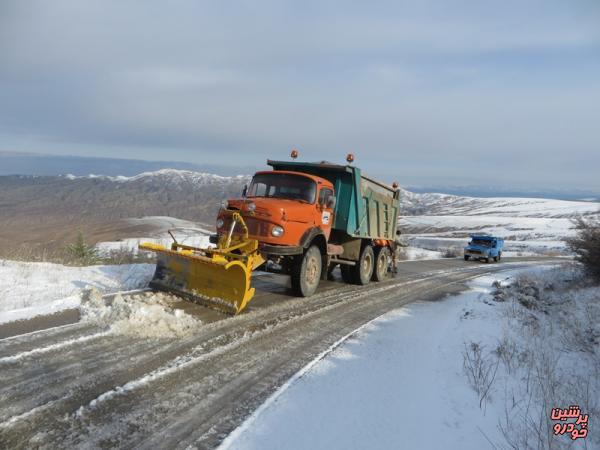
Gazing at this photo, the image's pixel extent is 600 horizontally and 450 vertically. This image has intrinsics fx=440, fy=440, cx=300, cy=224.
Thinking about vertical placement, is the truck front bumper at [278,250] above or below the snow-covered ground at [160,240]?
above

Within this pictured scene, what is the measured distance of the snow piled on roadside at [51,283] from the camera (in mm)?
6422

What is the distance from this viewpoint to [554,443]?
12.7 feet

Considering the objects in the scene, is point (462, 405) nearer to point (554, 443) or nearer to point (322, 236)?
point (554, 443)

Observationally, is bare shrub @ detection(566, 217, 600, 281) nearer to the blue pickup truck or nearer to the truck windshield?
the truck windshield

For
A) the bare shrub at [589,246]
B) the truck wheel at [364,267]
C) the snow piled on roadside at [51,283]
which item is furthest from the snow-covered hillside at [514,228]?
the snow piled on roadside at [51,283]

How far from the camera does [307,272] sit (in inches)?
362

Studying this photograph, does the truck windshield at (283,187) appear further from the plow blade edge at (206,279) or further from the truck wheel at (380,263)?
the truck wheel at (380,263)

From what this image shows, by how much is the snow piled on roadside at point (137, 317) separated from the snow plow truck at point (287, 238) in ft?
2.93

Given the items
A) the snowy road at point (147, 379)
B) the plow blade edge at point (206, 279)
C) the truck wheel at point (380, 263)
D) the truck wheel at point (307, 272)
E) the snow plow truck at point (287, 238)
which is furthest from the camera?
the truck wheel at point (380, 263)

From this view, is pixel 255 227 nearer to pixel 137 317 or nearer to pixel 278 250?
pixel 278 250

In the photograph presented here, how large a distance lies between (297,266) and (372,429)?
5.29 m

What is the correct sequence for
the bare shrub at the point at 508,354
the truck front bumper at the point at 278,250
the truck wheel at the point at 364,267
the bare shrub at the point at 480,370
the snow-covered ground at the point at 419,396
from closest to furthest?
the snow-covered ground at the point at 419,396, the bare shrub at the point at 480,370, the bare shrub at the point at 508,354, the truck front bumper at the point at 278,250, the truck wheel at the point at 364,267

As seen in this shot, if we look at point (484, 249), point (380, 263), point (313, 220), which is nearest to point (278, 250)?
point (313, 220)

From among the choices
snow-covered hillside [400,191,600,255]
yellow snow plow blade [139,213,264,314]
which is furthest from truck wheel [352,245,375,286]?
snow-covered hillside [400,191,600,255]
